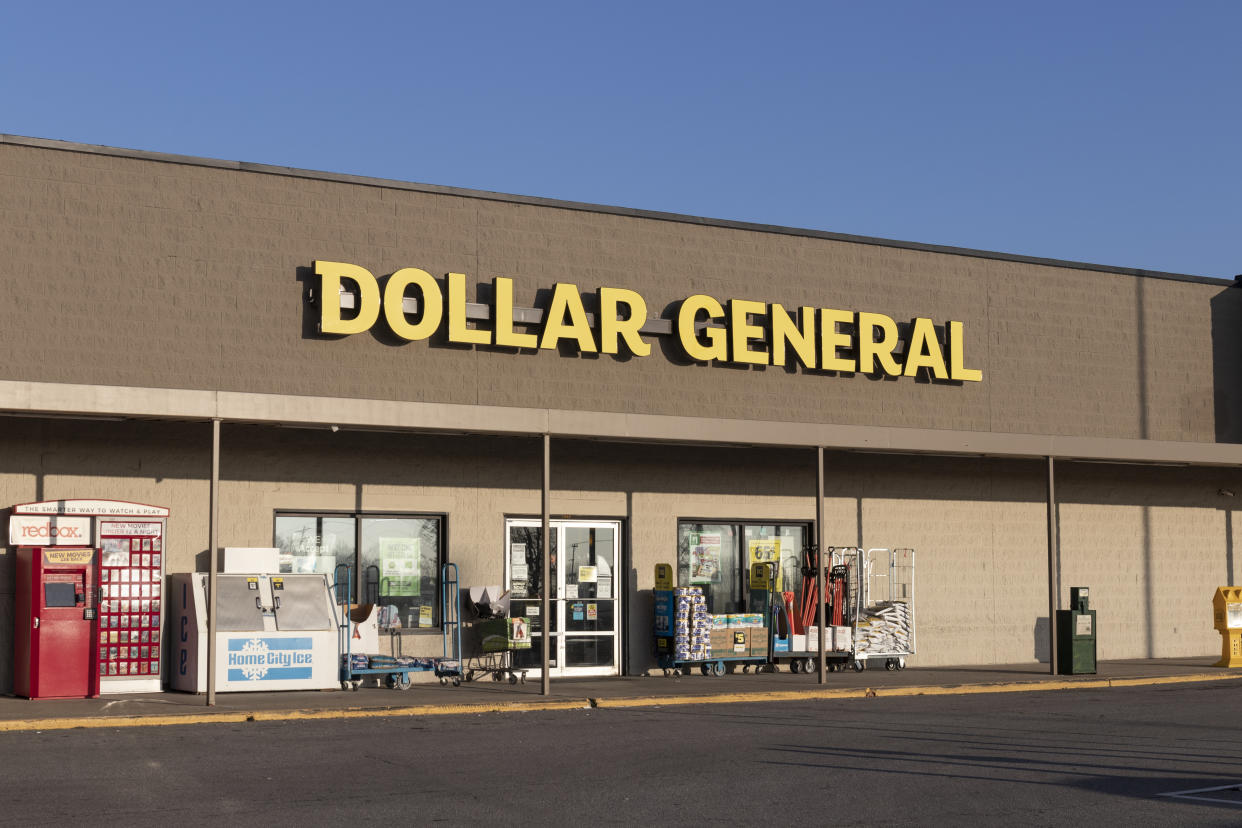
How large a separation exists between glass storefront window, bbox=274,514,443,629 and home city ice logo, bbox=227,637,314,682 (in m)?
1.50

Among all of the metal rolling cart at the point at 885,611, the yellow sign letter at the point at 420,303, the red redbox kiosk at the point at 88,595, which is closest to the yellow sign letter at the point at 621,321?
the yellow sign letter at the point at 420,303

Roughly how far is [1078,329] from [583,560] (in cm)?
1019

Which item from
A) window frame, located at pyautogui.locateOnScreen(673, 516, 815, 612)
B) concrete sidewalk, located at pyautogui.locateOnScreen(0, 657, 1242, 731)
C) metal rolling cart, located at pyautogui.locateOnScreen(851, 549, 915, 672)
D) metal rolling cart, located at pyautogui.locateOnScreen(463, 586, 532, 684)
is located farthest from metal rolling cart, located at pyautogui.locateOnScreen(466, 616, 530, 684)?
metal rolling cart, located at pyautogui.locateOnScreen(851, 549, 915, 672)

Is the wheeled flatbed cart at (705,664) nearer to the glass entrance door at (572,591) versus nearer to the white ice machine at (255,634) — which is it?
the glass entrance door at (572,591)

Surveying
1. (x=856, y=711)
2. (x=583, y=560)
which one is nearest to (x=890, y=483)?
(x=583, y=560)

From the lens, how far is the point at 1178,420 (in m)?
26.9

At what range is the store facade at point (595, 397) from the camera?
60.8 ft

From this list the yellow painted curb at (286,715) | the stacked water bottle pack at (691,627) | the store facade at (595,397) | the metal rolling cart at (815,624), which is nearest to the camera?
the yellow painted curb at (286,715)

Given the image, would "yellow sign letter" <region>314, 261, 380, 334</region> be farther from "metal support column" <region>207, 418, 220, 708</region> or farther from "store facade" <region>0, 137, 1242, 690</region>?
"metal support column" <region>207, 418, 220, 708</region>

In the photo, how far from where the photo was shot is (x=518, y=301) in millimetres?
21172

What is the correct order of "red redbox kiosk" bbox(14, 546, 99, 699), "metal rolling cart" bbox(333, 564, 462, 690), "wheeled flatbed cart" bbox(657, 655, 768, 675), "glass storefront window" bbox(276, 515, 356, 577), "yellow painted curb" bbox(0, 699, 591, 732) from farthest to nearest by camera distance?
"wheeled flatbed cart" bbox(657, 655, 768, 675), "glass storefront window" bbox(276, 515, 356, 577), "metal rolling cart" bbox(333, 564, 462, 690), "red redbox kiosk" bbox(14, 546, 99, 699), "yellow painted curb" bbox(0, 699, 591, 732)

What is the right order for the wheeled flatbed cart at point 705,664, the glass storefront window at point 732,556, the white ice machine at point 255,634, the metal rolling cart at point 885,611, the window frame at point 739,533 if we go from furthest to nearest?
1. the metal rolling cart at point 885,611
2. the glass storefront window at point 732,556
3. the window frame at point 739,533
4. the wheeled flatbed cart at point 705,664
5. the white ice machine at point 255,634

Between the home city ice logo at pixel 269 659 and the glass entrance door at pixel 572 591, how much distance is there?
11.4 ft

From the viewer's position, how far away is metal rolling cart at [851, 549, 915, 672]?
23.1 metres
